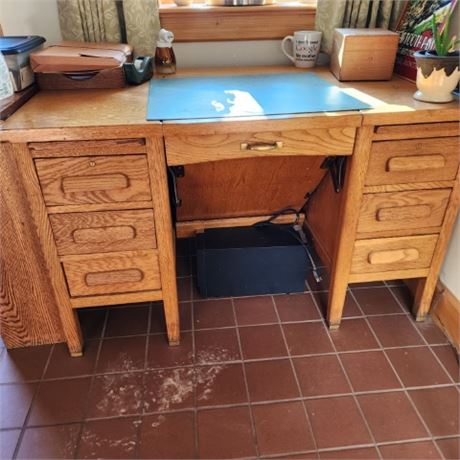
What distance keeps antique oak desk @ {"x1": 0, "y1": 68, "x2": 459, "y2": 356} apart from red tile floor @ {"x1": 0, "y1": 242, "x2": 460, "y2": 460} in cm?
10

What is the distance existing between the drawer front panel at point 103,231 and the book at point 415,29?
40.2 inches

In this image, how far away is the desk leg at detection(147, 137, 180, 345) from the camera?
1.03 metres

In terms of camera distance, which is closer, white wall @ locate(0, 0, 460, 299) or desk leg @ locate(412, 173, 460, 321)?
desk leg @ locate(412, 173, 460, 321)

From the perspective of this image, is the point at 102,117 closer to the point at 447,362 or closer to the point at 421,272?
the point at 421,272

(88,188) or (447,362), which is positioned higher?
(88,188)

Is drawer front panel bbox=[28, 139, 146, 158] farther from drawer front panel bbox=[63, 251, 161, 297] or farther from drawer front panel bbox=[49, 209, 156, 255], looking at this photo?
drawer front panel bbox=[63, 251, 161, 297]

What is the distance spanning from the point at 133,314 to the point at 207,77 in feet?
2.99

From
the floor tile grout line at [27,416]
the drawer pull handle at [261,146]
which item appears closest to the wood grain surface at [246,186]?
the drawer pull handle at [261,146]

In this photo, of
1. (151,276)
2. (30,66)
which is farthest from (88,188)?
(30,66)

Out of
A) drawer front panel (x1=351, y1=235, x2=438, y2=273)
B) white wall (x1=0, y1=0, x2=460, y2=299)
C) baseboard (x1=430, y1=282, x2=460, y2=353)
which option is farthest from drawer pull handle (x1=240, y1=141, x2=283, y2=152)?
baseboard (x1=430, y1=282, x2=460, y2=353)

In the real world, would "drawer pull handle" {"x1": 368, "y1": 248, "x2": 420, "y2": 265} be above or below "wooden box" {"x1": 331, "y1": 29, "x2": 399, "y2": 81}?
Answer: below

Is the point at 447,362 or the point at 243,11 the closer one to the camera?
the point at 447,362

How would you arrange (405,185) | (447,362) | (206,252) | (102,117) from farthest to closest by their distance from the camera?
A: (206,252) → (447,362) → (405,185) → (102,117)

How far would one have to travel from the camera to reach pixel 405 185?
1.17 m
